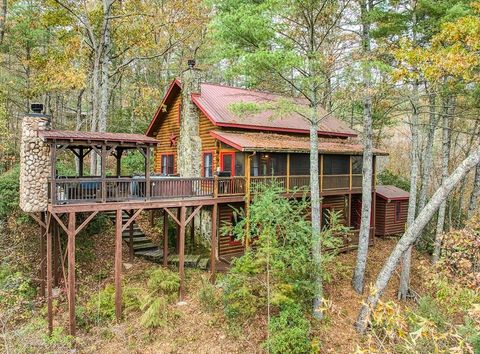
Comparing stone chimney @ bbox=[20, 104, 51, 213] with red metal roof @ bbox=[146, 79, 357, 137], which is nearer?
stone chimney @ bbox=[20, 104, 51, 213]

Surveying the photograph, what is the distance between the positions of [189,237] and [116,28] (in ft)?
37.2

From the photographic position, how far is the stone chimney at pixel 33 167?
11.0m

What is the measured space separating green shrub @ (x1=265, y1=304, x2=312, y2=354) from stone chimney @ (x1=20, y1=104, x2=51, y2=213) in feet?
26.5

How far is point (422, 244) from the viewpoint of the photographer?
18.8 m

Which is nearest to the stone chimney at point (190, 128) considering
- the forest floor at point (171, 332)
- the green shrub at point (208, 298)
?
the forest floor at point (171, 332)

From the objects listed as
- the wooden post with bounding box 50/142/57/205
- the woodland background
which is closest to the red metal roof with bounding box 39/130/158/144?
the wooden post with bounding box 50/142/57/205

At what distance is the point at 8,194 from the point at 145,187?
234 inches

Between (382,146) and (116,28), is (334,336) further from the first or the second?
(382,146)

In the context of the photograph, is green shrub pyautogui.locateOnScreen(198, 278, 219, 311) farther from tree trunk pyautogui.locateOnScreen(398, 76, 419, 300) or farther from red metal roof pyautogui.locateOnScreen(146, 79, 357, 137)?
tree trunk pyautogui.locateOnScreen(398, 76, 419, 300)

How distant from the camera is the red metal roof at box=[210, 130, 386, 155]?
1408cm

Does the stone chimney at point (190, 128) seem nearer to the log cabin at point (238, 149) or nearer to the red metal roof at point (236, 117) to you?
the log cabin at point (238, 149)

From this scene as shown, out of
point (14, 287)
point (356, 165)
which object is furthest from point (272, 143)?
point (14, 287)

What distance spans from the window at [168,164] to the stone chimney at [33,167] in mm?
8432

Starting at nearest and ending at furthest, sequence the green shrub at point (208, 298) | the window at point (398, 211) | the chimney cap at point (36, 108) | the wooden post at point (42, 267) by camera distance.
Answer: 1. the chimney cap at point (36, 108)
2. the green shrub at point (208, 298)
3. the wooden post at point (42, 267)
4. the window at point (398, 211)
